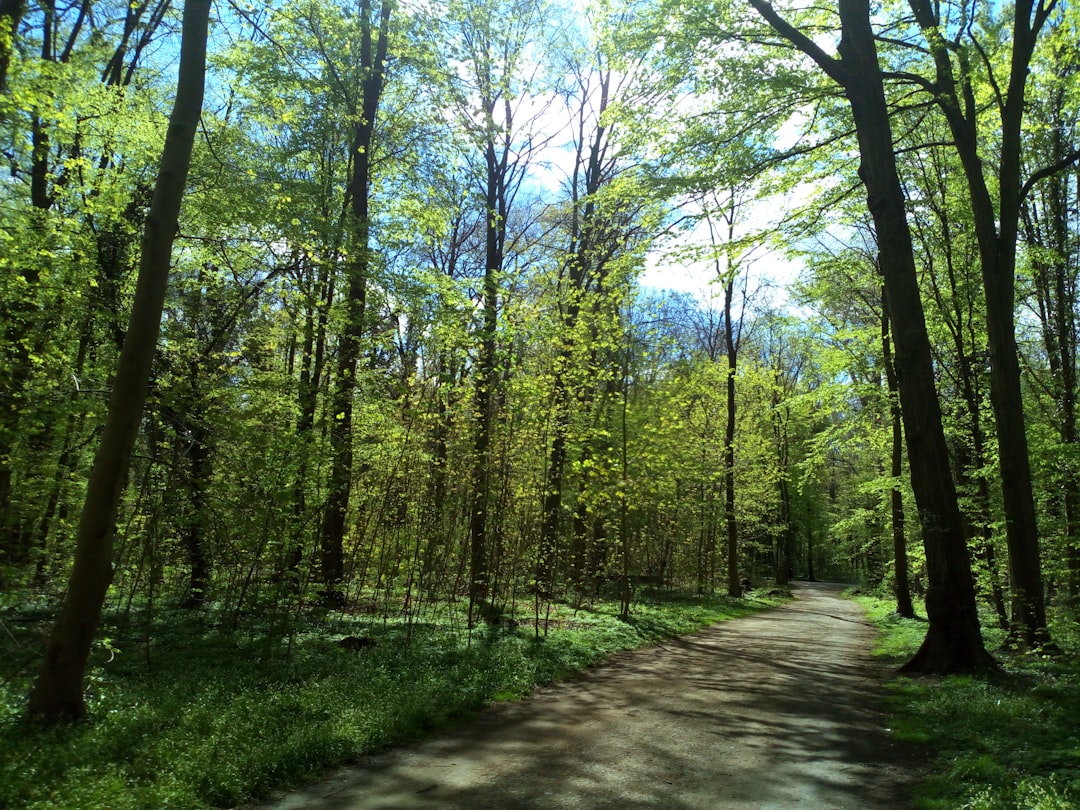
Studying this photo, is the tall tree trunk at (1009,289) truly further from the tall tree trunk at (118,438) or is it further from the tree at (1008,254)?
the tall tree trunk at (118,438)

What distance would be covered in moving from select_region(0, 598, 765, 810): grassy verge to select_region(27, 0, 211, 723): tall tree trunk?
35 centimetres

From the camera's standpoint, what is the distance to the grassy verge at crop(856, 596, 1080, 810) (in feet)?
12.7

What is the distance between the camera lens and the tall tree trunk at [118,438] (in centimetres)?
470

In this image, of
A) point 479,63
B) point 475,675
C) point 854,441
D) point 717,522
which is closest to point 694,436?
point 717,522

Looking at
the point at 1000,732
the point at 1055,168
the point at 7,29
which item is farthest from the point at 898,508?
the point at 7,29

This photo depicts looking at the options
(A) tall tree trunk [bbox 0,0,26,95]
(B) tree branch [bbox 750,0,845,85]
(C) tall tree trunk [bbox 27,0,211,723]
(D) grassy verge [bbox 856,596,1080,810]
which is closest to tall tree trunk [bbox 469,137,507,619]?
(C) tall tree trunk [bbox 27,0,211,723]

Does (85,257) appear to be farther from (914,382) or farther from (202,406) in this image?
(914,382)

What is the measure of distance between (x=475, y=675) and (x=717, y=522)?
1579cm

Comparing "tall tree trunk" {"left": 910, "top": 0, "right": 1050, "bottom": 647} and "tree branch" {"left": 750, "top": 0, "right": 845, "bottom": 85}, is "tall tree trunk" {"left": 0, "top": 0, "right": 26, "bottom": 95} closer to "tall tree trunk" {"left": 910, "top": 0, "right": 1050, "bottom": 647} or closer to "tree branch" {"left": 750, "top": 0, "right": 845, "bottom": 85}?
"tree branch" {"left": 750, "top": 0, "right": 845, "bottom": 85}

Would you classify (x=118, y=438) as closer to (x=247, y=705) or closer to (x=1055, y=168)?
(x=247, y=705)

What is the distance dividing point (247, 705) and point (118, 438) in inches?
101

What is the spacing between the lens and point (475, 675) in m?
7.28

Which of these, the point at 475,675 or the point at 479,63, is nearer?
the point at 475,675

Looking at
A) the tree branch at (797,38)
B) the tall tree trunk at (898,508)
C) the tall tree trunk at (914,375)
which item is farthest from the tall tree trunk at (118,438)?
the tall tree trunk at (898,508)
